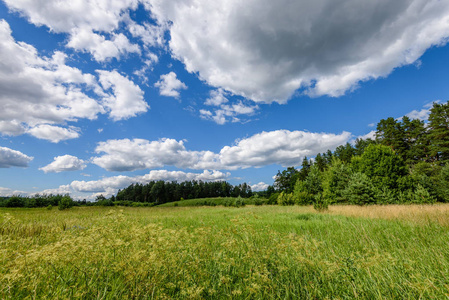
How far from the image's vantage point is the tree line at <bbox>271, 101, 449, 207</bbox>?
70.9ft

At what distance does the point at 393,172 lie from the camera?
23188 millimetres

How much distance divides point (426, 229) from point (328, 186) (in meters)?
26.2

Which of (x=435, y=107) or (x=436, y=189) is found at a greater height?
(x=435, y=107)

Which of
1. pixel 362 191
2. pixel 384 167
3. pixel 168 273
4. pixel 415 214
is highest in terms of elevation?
pixel 384 167

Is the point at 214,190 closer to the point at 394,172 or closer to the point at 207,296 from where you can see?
the point at 394,172

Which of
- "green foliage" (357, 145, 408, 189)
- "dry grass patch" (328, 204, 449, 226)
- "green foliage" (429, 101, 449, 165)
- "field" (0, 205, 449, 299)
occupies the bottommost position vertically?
"dry grass patch" (328, 204, 449, 226)

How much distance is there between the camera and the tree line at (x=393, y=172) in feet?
70.9

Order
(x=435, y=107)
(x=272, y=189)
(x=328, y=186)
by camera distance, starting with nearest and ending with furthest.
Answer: (x=328, y=186)
(x=435, y=107)
(x=272, y=189)

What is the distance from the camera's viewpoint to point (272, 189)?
73.2m

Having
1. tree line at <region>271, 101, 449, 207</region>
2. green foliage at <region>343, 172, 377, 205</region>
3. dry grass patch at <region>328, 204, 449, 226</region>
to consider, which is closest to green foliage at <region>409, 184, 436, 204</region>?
tree line at <region>271, 101, 449, 207</region>

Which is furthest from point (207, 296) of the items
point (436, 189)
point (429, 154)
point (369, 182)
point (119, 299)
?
point (429, 154)

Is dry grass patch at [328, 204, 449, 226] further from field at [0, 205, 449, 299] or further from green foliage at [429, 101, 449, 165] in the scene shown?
green foliage at [429, 101, 449, 165]

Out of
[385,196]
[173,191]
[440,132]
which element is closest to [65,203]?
[385,196]

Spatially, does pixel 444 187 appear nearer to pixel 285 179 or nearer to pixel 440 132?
pixel 440 132
